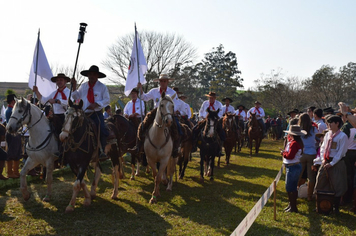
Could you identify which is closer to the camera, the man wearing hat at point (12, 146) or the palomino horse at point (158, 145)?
the palomino horse at point (158, 145)

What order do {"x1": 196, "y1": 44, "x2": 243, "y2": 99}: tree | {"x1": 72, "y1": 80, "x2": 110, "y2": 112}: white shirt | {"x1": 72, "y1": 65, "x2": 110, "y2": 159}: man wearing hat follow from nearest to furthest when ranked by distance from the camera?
1. {"x1": 72, "y1": 65, "x2": 110, "y2": 159}: man wearing hat
2. {"x1": 72, "y1": 80, "x2": 110, "y2": 112}: white shirt
3. {"x1": 196, "y1": 44, "x2": 243, "y2": 99}: tree

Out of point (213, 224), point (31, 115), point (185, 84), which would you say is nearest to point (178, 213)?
point (213, 224)

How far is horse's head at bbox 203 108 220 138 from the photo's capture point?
10.1 m

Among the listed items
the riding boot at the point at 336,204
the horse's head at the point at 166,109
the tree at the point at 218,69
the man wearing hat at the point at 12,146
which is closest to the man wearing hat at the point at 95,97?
the horse's head at the point at 166,109

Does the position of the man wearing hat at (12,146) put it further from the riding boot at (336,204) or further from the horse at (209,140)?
the riding boot at (336,204)

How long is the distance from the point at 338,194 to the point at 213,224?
8.97 feet

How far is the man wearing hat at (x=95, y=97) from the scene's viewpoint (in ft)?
24.4

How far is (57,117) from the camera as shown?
318 inches

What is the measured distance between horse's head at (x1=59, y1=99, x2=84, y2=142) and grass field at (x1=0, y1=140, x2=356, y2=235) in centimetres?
169

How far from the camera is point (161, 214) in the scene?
689 cm

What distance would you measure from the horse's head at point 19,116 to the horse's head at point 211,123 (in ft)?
17.0

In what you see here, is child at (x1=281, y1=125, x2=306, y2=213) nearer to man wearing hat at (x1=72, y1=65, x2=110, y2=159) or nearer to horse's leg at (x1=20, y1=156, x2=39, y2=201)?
man wearing hat at (x1=72, y1=65, x2=110, y2=159)

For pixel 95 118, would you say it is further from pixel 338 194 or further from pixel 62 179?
Result: pixel 338 194

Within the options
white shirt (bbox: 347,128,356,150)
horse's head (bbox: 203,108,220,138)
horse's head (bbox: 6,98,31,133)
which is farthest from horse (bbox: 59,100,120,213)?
white shirt (bbox: 347,128,356,150)
